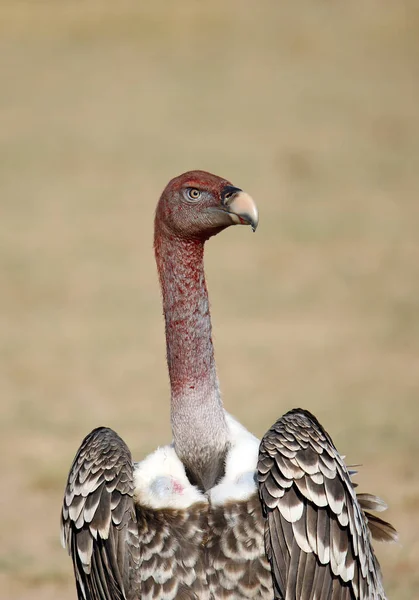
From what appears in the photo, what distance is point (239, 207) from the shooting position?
15.5ft

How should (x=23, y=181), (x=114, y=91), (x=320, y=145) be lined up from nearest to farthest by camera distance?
(x=23, y=181), (x=320, y=145), (x=114, y=91)

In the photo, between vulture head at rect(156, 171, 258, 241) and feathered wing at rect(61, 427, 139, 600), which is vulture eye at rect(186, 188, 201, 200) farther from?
feathered wing at rect(61, 427, 139, 600)

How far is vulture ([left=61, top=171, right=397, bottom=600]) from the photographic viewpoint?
454cm

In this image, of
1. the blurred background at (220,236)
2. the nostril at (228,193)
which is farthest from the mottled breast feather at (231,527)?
the blurred background at (220,236)

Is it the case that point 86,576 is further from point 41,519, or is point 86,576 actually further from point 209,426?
point 41,519

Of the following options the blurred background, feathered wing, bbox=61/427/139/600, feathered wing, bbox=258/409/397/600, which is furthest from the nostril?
the blurred background

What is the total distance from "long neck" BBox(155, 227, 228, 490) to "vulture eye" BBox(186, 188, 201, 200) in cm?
19

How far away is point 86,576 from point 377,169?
55.8 feet

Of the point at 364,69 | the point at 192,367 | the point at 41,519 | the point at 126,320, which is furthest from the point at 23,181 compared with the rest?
the point at 192,367

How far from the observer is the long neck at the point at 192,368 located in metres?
4.82

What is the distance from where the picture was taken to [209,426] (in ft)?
15.8

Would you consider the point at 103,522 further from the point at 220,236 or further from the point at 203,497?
the point at 220,236

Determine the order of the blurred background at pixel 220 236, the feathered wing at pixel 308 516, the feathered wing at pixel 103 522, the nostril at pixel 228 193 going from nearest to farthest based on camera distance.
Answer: the feathered wing at pixel 308 516 < the feathered wing at pixel 103 522 < the nostril at pixel 228 193 < the blurred background at pixel 220 236

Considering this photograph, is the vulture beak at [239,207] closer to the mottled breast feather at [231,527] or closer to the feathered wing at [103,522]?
the mottled breast feather at [231,527]
